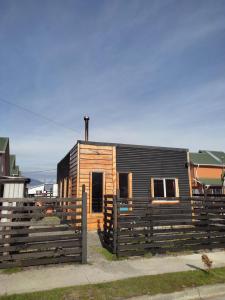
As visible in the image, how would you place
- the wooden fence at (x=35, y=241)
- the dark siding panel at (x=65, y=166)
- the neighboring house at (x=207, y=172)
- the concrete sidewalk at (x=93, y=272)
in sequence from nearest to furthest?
the concrete sidewalk at (x=93, y=272) < the wooden fence at (x=35, y=241) < the dark siding panel at (x=65, y=166) < the neighboring house at (x=207, y=172)

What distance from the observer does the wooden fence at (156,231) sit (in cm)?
920

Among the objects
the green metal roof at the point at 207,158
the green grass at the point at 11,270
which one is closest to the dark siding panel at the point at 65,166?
the green grass at the point at 11,270

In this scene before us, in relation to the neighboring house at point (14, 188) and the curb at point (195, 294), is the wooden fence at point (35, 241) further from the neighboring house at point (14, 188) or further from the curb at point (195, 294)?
the curb at point (195, 294)

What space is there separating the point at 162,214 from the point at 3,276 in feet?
17.6

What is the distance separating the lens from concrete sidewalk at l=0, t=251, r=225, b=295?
641 centimetres

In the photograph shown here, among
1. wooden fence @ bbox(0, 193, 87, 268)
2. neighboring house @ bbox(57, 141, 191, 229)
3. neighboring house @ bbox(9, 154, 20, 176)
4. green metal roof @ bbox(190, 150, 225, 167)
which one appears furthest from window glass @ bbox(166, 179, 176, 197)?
neighboring house @ bbox(9, 154, 20, 176)

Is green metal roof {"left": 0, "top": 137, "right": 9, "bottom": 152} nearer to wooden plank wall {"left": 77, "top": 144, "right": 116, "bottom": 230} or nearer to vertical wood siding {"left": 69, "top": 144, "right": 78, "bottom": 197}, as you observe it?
vertical wood siding {"left": 69, "top": 144, "right": 78, "bottom": 197}

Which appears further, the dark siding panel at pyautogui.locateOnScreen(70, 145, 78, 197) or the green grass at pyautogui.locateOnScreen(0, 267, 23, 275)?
the dark siding panel at pyautogui.locateOnScreen(70, 145, 78, 197)

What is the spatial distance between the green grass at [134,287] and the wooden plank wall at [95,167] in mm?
8384

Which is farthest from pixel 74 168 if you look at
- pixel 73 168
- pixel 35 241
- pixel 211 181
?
pixel 211 181

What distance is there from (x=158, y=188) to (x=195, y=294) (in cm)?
1144

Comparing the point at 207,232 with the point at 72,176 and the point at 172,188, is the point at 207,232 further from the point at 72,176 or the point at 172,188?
the point at 72,176

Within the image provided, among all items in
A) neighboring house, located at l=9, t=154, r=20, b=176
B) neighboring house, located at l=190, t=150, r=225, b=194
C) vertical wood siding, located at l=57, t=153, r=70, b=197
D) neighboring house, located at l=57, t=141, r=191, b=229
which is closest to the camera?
neighboring house, located at l=57, t=141, r=191, b=229

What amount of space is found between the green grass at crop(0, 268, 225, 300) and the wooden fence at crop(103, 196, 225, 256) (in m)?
2.18
